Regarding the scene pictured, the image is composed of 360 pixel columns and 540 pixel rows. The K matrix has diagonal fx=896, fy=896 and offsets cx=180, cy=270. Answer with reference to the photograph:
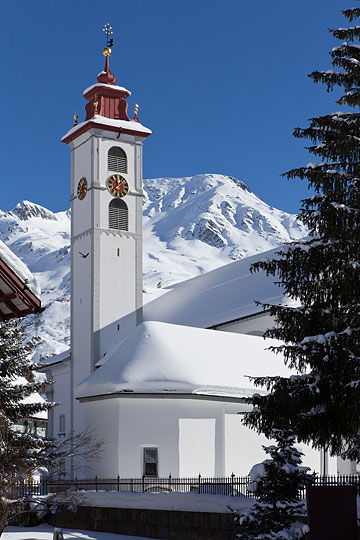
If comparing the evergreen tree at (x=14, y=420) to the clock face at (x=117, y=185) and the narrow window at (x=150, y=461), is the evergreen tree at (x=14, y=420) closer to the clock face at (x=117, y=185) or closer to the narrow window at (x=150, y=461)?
the narrow window at (x=150, y=461)

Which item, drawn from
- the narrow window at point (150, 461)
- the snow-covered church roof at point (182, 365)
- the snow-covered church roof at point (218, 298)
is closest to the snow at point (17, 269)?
the snow-covered church roof at point (182, 365)

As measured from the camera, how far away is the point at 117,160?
2203 inches

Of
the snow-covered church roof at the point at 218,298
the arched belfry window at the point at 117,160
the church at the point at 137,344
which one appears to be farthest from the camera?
the arched belfry window at the point at 117,160

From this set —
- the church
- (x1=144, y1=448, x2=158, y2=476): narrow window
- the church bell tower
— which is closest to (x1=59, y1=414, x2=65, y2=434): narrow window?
the church

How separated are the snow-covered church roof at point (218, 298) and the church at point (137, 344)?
131mm

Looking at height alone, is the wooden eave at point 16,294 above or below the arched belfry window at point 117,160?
below

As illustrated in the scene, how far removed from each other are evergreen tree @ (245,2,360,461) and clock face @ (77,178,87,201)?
122 ft

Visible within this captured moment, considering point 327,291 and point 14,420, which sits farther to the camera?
point 14,420

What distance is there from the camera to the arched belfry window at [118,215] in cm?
5484

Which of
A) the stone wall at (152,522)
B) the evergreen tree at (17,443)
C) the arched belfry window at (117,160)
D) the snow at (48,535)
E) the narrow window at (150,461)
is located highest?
the arched belfry window at (117,160)

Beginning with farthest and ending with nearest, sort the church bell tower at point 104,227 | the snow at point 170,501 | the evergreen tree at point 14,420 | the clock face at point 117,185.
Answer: the clock face at point 117,185, the church bell tower at point 104,227, the snow at point 170,501, the evergreen tree at point 14,420

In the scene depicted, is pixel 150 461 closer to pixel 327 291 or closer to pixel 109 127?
pixel 327 291

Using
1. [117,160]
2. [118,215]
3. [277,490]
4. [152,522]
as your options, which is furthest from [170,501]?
[117,160]

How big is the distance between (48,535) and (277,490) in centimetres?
988
